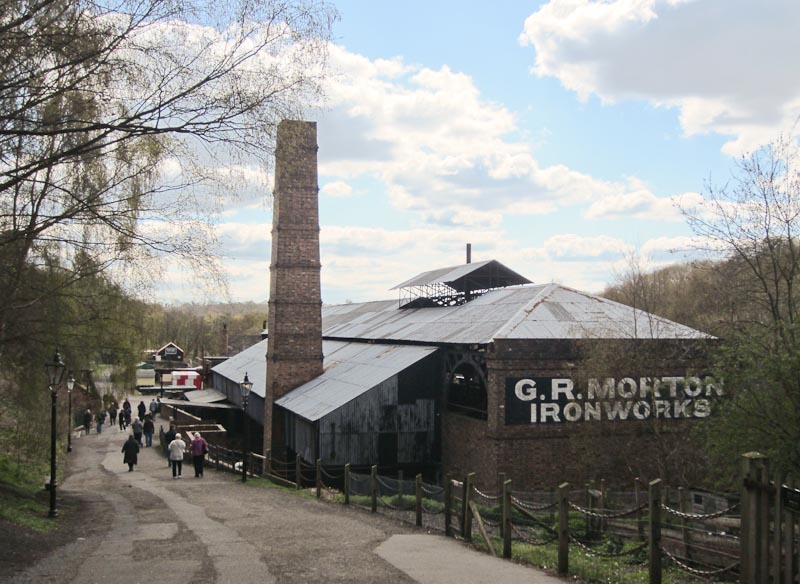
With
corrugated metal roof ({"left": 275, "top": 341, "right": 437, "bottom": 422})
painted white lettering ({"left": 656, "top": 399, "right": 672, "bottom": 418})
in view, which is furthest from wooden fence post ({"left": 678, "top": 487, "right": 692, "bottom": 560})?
corrugated metal roof ({"left": 275, "top": 341, "right": 437, "bottom": 422})

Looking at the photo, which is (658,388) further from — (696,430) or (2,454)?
(2,454)

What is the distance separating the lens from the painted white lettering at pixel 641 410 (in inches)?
734

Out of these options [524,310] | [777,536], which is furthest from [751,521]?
[524,310]

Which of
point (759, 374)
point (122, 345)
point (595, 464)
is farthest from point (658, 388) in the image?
point (122, 345)

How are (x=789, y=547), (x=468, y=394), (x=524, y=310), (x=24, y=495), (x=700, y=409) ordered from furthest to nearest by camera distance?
(x=468, y=394) < (x=524, y=310) < (x=700, y=409) < (x=24, y=495) < (x=789, y=547)

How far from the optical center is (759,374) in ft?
39.1

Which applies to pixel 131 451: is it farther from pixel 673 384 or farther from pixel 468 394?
pixel 673 384

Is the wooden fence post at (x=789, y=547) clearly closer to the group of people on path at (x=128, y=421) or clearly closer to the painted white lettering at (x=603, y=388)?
the painted white lettering at (x=603, y=388)

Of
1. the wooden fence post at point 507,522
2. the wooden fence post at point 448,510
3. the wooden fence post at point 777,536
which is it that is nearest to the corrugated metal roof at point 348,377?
the wooden fence post at point 448,510

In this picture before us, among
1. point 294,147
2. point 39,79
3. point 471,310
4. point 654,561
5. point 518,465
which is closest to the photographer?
point 39,79

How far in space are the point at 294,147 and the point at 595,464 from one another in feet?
43.7

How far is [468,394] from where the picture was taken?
2267 cm

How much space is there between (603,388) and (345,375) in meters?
9.36

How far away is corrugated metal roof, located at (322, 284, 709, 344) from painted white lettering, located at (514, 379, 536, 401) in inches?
50.8
